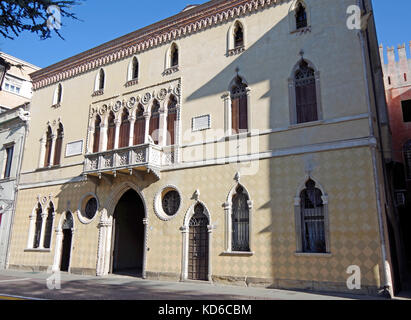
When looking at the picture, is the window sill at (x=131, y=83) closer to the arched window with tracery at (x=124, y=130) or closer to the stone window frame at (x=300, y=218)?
the arched window with tracery at (x=124, y=130)

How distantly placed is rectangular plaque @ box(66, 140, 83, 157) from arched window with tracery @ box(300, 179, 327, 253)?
41.8 feet

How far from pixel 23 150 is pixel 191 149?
1324 cm

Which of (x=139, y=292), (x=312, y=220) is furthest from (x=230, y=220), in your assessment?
(x=139, y=292)

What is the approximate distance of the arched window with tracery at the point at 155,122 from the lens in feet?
58.2

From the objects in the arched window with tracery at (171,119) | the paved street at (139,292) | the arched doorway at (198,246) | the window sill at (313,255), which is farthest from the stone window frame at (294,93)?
the paved street at (139,292)

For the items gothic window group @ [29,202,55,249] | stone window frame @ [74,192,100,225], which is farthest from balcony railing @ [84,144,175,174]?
gothic window group @ [29,202,55,249]

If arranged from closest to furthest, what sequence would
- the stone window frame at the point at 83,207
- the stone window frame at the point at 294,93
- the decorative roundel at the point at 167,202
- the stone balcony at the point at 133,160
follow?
the stone window frame at the point at 294,93 → the decorative roundel at the point at 167,202 → the stone balcony at the point at 133,160 → the stone window frame at the point at 83,207

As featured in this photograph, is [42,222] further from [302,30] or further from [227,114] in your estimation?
[302,30]

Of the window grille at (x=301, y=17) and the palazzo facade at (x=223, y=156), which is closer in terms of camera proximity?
the palazzo facade at (x=223, y=156)

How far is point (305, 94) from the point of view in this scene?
46.8 ft

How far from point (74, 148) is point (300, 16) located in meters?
13.7

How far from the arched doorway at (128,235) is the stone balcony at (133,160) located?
283 cm

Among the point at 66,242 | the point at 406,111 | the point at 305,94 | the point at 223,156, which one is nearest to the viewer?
the point at 305,94

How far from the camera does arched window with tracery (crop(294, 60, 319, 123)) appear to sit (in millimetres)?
14047
